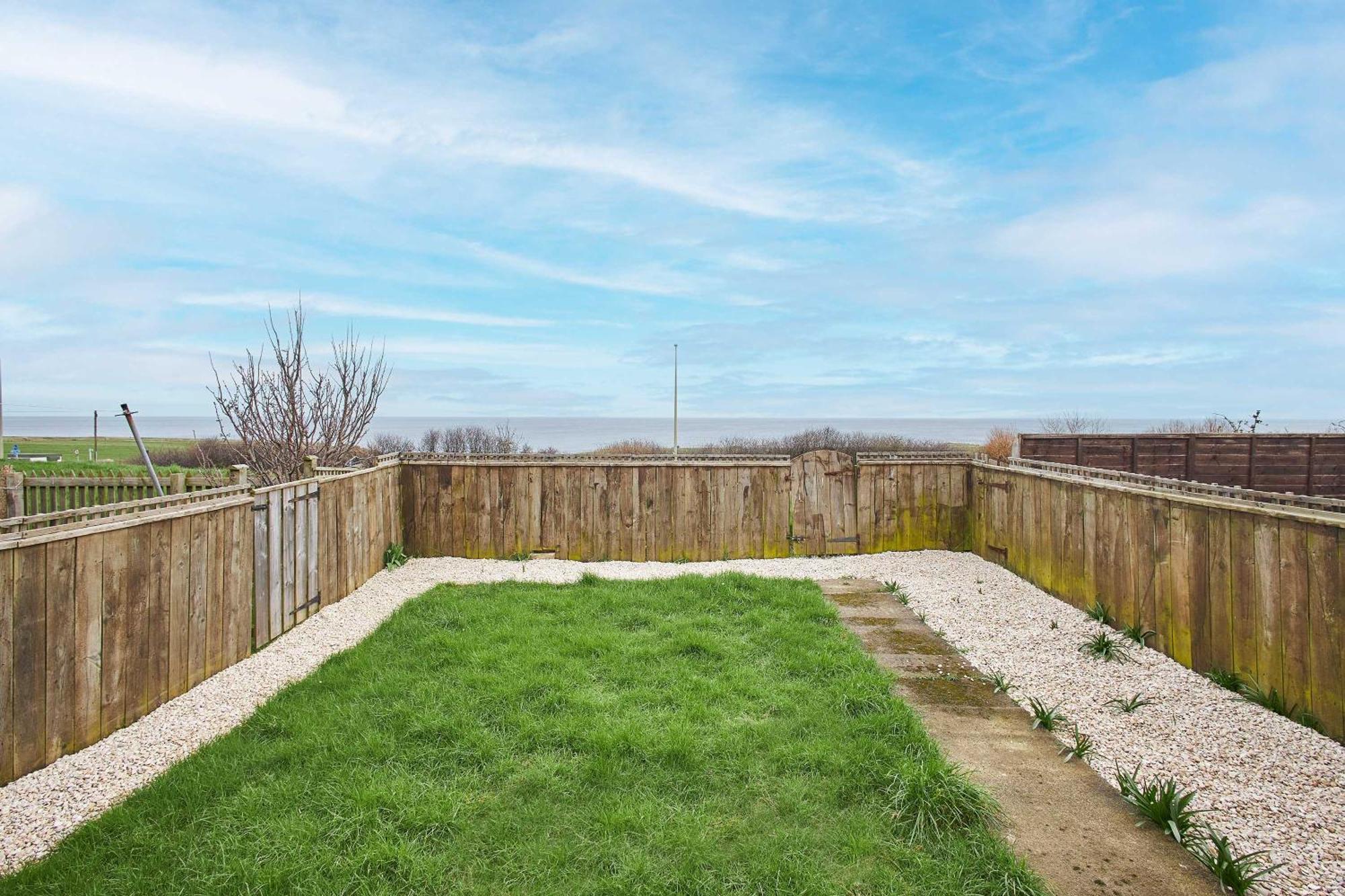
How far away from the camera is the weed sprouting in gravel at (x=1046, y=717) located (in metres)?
3.42

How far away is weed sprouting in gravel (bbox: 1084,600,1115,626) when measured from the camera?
5.11 metres

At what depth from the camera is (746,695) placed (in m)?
3.70

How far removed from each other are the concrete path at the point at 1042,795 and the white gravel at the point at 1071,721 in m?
0.26

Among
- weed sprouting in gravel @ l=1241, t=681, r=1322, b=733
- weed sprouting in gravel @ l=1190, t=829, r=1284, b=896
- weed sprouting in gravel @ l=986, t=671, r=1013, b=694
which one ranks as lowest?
weed sprouting in gravel @ l=986, t=671, r=1013, b=694

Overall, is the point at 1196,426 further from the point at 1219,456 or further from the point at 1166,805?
the point at 1166,805

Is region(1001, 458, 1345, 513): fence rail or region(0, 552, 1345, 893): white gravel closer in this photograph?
region(0, 552, 1345, 893): white gravel

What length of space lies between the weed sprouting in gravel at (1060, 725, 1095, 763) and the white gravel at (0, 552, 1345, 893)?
0.07 meters

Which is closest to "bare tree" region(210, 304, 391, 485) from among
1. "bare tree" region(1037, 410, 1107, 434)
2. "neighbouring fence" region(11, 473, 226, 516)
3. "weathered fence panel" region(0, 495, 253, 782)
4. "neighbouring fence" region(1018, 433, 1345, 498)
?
"neighbouring fence" region(11, 473, 226, 516)

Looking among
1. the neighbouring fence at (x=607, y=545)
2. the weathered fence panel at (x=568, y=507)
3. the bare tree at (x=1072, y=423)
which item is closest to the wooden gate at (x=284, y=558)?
the neighbouring fence at (x=607, y=545)

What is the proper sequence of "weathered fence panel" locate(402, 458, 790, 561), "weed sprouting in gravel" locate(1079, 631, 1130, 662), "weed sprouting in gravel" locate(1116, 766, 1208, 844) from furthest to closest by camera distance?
"weathered fence panel" locate(402, 458, 790, 561) < "weed sprouting in gravel" locate(1079, 631, 1130, 662) < "weed sprouting in gravel" locate(1116, 766, 1208, 844)

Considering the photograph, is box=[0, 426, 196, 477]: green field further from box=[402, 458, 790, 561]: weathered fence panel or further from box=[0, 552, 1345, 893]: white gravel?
box=[0, 552, 1345, 893]: white gravel

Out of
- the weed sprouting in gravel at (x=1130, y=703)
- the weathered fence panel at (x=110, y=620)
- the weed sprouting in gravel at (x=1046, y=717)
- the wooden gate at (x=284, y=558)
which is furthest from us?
the wooden gate at (x=284, y=558)

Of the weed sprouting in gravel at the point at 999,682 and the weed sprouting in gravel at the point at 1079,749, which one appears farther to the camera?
the weed sprouting in gravel at the point at 999,682

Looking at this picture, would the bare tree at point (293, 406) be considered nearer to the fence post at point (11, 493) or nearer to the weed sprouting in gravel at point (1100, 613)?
the fence post at point (11, 493)
